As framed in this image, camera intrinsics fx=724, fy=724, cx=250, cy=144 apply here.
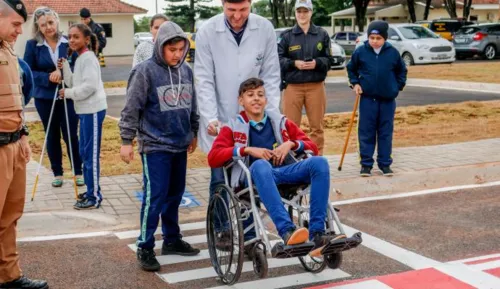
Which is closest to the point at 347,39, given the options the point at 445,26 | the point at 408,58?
the point at 445,26

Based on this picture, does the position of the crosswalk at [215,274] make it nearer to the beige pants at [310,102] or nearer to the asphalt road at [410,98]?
the beige pants at [310,102]

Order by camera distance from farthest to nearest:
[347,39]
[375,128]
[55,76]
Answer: [347,39], [375,128], [55,76]

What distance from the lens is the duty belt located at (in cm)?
500

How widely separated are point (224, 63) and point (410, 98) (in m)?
12.4

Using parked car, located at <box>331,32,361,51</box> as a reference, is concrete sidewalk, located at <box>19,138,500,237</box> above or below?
below

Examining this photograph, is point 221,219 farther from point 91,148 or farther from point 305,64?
point 305,64

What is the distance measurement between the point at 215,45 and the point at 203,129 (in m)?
0.70

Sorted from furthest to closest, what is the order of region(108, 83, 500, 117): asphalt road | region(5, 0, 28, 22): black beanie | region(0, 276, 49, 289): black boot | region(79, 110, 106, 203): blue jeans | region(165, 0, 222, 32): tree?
region(165, 0, 222, 32): tree, region(108, 83, 500, 117): asphalt road, region(79, 110, 106, 203): blue jeans, region(0, 276, 49, 289): black boot, region(5, 0, 28, 22): black beanie

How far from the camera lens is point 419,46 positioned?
27.8 m

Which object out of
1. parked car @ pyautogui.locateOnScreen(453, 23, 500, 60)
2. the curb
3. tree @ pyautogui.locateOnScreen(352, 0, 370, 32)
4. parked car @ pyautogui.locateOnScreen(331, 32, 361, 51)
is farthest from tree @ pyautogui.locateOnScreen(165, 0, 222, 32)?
the curb

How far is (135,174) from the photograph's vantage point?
9.12m

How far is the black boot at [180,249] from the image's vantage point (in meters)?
6.18

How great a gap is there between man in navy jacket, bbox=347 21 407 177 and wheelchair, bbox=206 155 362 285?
10.6ft

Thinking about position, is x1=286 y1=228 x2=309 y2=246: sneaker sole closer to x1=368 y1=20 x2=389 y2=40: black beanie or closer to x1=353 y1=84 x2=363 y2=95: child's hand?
x1=353 y1=84 x2=363 y2=95: child's hand
